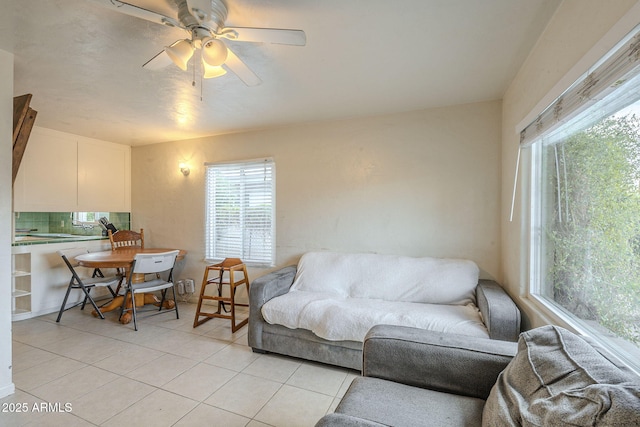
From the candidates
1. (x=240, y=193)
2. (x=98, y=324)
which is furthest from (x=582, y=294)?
(x=98, y=324)

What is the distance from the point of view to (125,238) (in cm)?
398

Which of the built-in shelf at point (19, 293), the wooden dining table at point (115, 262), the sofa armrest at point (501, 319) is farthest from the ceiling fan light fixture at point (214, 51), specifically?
the built-in shelf at point (19, 293)

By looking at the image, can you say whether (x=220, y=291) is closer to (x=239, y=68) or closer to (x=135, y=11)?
(x=239, y=68)

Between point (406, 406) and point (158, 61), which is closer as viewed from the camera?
point (406, 406)

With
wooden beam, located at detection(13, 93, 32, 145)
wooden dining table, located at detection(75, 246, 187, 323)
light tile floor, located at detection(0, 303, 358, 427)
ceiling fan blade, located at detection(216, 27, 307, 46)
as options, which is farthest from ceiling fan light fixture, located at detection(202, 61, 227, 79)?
wooden dining table, located at detection(75, 246, 187, 323)

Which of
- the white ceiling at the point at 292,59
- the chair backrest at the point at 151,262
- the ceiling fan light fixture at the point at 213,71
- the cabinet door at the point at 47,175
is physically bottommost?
the chair backrest at the point at 151,262

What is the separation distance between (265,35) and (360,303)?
2107mm

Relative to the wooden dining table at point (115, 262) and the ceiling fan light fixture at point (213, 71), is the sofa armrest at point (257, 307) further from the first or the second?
the ceiling fan light fixture at point (213, 71)

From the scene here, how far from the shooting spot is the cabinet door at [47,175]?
332 cm

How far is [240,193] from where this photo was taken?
3623mm

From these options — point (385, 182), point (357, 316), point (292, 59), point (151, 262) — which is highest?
point (292, 59)

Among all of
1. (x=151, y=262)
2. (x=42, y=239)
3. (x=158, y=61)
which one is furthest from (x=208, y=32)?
(x=42, y=239)

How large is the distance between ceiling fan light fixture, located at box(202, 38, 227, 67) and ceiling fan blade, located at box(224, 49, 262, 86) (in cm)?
9

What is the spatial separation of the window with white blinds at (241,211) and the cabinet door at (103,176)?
1.58 meters
